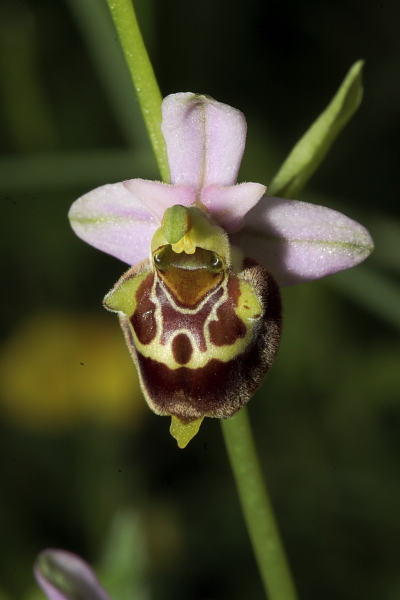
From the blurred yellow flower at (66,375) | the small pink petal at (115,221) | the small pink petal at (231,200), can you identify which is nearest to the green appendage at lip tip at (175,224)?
the small pink petal at (231,200)

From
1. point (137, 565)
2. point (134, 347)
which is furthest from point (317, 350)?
point (134, 347)

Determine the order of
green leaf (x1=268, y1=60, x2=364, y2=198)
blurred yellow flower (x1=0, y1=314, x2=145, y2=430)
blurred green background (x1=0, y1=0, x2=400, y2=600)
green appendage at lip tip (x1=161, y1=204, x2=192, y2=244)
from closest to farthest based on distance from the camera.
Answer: green appendage at lip tip (x1=161, y1=204, x2=192, y2=244) → green leaf (x1=268, y1=60, x2=364, y2=198) → blurred green background (x1=0, y1=0, x2=400, y2=600) → blurred yellow flower (x1=0, y1=314, x2=145, y2=430)

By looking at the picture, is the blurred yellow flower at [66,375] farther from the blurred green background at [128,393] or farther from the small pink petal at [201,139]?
the small pink petal at [201,139]

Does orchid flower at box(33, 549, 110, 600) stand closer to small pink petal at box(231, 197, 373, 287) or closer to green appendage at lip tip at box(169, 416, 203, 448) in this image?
green appendage at lip tip at box(169, 416, 203, 448)

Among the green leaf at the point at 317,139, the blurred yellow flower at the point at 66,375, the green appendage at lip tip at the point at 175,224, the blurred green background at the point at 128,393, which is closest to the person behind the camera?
the green appendage at lip tip at the point at 175,224

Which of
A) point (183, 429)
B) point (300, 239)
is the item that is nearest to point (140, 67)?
point (300, 239)

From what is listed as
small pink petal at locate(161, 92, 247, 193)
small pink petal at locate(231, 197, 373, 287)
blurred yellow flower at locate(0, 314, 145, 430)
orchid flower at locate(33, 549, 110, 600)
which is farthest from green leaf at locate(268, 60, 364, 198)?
blurred yellow flower at locate(0, 314, 145, 430)

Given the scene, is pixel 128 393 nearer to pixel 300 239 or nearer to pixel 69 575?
pixel 69 575
